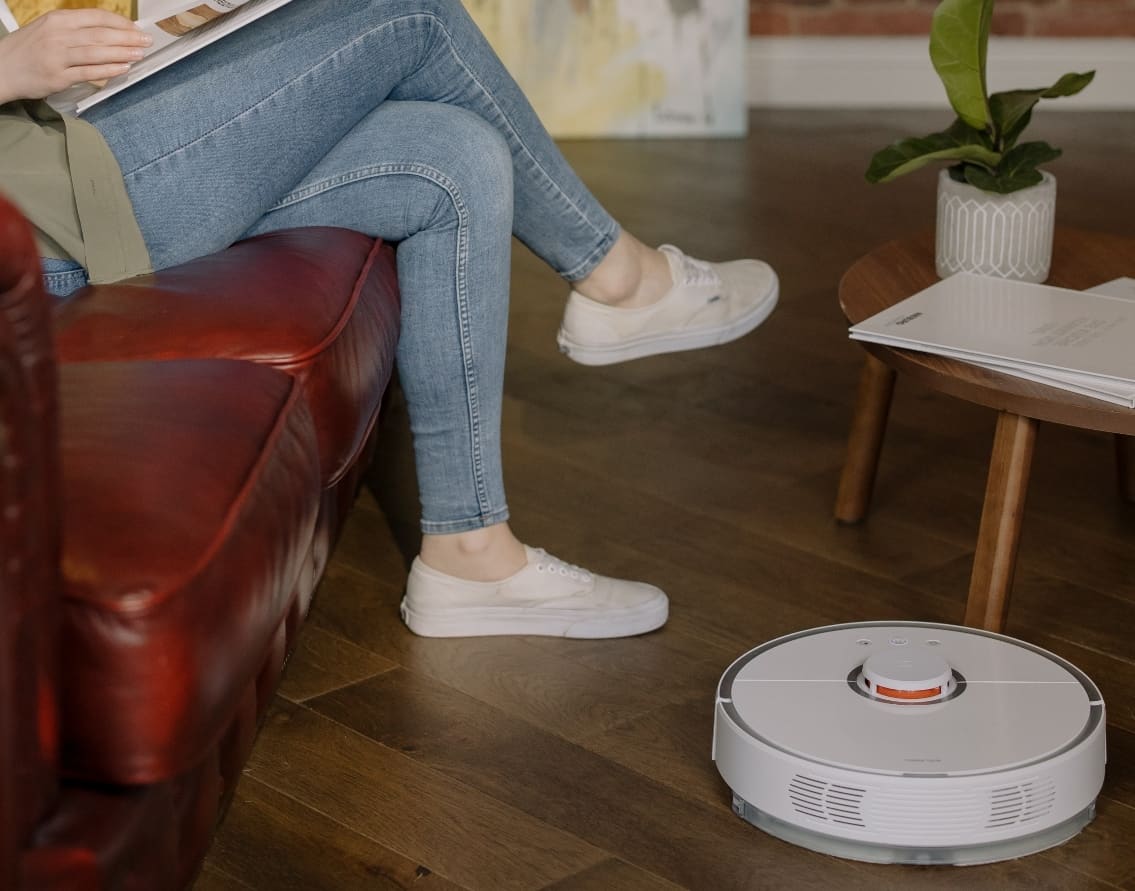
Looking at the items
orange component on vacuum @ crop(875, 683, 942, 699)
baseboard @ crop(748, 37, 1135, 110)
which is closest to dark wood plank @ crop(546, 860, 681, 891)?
orange component on vacuum @ crop(875, 683, 942, 699)

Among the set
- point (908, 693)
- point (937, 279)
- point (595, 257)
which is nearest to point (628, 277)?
point (595, 257)

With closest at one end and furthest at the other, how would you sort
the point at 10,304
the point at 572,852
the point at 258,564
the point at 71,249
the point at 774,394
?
the point at 10,304
the point at 258,564
the point at 572,852
the point at 71,249
the point at 774,394

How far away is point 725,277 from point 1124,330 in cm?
48

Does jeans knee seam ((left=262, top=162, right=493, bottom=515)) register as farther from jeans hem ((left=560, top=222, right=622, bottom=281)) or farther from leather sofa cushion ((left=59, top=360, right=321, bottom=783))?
leather sofa cushion ((left=59, top=360, right=321, bottom=783))

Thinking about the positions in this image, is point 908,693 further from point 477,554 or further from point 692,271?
point 692,271

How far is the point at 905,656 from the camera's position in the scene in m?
1.20

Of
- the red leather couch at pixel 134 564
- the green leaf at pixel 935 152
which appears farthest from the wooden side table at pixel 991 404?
the red leather couch at pixel 134 564

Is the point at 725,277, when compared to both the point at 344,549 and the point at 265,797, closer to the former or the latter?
the point at 344,549

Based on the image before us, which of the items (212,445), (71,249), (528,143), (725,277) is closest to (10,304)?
(212,445)

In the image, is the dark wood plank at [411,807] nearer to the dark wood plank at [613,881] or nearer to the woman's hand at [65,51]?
the dark wood plank at [613,881]

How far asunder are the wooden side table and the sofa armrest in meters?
0.79

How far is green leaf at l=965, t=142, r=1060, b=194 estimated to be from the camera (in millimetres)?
1540

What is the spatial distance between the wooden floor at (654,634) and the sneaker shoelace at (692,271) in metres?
0.27

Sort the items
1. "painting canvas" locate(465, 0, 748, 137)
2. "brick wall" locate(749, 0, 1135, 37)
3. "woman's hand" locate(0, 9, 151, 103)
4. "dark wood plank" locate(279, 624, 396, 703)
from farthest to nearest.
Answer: "brick wall" locate(749, 0, 1135, 37)
"painting canvas" locate(465, 0, 748, 137)
"dark wood plank" locate(279, 624, 396, 703)
"woman's hand" locate(0, 9, 151, 103)
